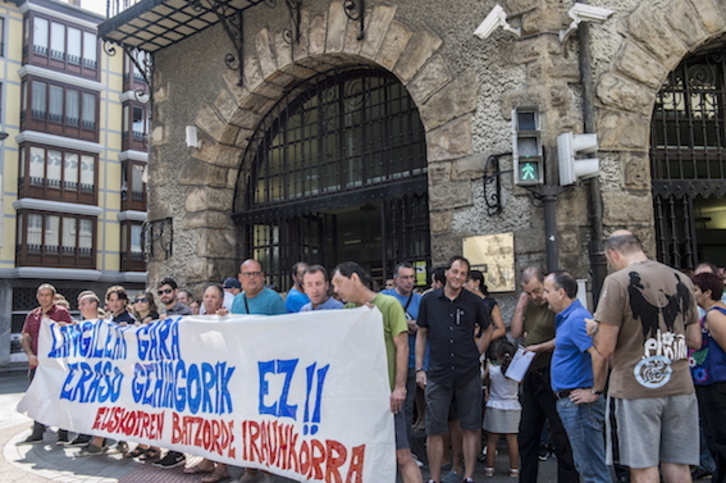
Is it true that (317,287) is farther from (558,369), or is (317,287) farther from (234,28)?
(234,28)

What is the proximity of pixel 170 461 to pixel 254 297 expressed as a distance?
5.75ft

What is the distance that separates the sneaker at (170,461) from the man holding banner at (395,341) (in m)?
2.51

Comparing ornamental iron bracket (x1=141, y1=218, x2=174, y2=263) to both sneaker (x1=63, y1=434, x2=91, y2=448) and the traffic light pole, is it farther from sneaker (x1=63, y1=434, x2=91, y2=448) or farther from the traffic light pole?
the traffic light pole

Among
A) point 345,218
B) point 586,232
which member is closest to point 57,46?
point 345,218

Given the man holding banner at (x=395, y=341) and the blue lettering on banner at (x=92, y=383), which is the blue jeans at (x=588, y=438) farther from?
the blue lettering on banner at (x=92, y=383)

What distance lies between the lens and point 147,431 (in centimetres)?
595

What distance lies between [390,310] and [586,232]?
350cm

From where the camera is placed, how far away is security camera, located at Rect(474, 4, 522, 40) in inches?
287

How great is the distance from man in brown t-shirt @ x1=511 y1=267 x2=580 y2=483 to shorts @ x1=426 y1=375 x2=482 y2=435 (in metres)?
0.39

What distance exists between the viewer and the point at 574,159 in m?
6.88

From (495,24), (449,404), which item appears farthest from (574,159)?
(449,404)

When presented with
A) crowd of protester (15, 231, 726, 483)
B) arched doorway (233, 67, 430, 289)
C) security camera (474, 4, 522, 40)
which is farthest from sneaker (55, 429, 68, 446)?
security camera (474, 4, 522, 40)

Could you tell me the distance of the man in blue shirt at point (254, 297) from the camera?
5.71m

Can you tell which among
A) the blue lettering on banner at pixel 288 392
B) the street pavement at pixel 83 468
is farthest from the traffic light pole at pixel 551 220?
the blue lettering on banner at pixel 288 392
